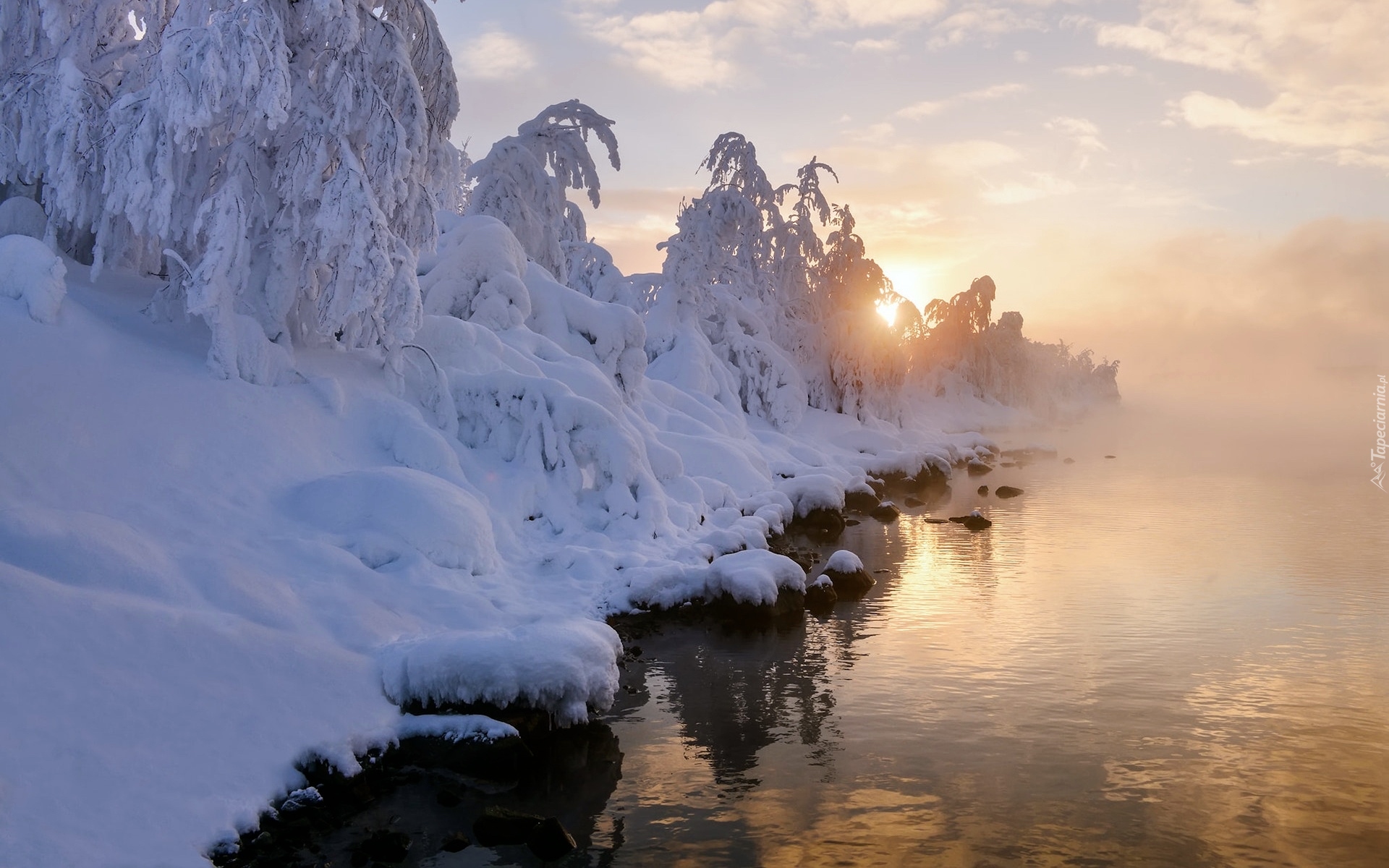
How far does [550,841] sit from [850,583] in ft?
35.9

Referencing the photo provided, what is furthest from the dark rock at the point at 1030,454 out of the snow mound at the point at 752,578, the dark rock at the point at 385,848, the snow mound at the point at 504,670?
the dark rock at the point at 385,848

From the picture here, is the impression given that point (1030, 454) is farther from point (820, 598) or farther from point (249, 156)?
point (249, 156)

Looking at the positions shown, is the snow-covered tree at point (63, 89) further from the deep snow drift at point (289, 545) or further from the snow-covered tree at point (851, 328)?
the snow-covered tree at point (851, 328)

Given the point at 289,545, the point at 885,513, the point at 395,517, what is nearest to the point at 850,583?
the point at 395,517

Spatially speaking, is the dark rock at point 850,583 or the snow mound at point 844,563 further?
the snow mound at point 844,563

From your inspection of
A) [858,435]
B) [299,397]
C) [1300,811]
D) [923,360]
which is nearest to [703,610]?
[299,397]

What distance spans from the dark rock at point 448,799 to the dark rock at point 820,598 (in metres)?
8.90

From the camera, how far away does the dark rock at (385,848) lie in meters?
7.75

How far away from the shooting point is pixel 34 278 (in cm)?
1263

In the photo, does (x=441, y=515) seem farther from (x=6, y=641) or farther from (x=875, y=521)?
(x=875, y=521)

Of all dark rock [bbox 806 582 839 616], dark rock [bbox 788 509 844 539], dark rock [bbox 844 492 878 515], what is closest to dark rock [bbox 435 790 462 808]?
dark rock [bbox 806 582 839 616]

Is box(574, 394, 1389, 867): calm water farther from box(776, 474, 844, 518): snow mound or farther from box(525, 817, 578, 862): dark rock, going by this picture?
box(776, 474, 844, 518): snow mound

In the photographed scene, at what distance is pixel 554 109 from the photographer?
85.3 feet

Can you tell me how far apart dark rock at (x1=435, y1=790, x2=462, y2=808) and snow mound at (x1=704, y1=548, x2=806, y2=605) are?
743 centimetres
